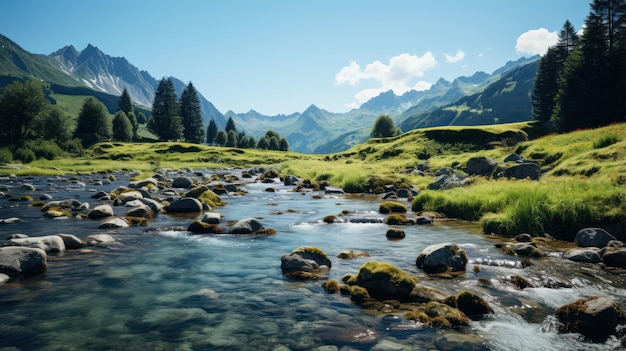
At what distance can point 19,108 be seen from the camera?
64.8m

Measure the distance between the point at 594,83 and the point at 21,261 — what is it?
71.7 m

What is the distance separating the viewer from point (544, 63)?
84.9m

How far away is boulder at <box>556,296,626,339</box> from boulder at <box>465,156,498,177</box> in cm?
2246

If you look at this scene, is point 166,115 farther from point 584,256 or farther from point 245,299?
point 584,256

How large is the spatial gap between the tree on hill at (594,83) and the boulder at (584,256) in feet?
183

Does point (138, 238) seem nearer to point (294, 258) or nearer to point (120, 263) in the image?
point (120, 263)

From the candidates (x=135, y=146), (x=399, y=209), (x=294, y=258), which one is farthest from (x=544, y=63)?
(x=135, y=146)

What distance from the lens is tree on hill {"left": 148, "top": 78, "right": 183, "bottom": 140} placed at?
400 ft

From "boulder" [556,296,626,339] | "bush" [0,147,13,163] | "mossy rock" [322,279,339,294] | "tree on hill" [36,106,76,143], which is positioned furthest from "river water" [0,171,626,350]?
"tree on hill" [36,106,76,143]

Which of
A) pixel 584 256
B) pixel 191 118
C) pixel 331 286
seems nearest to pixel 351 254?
pixel 331 286

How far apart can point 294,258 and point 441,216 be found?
424 inches

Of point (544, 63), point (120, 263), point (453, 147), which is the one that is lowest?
point (120, 263)

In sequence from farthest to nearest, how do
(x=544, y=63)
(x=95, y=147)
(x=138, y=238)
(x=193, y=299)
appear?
(x=95, y=147) → (x=544, y=63) → (x=138, y=238) → (x=193, y=299)

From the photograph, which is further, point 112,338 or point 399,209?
point 399,209
